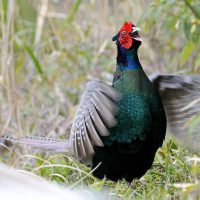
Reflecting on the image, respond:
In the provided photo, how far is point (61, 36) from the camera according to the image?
7.60 m

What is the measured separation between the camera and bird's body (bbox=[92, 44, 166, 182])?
4480 mm

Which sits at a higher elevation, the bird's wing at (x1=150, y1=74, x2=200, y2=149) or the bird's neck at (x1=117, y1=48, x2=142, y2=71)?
the bird's neck at (x1=117, y1=48, x2=142, y2=71)

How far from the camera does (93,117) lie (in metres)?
4.34

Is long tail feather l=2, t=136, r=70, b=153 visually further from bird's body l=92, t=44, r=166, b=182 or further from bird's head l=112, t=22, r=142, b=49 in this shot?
bird's head l=112, t=22, r=142, b=49

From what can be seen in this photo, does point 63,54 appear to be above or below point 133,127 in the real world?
below

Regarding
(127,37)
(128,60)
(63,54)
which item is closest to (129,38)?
(127,37)

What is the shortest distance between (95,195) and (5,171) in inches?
35.8

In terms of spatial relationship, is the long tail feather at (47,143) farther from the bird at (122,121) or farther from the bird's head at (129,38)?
the bird's head at (129,38)

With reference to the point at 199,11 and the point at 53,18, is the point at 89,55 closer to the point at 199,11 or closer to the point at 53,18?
the point at 53,18

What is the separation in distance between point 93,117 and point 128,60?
484 mm

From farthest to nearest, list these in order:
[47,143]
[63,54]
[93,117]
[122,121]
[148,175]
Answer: [63,54] → [47,143] → [148,175] → [122,121] → [93,117]

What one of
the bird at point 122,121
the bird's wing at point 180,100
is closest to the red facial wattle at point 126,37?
the bird at point 122,121

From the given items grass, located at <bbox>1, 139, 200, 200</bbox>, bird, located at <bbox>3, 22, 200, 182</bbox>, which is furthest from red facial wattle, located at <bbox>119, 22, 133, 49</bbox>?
grass, located at <bbox>1, 139, 200, 200</bbox>

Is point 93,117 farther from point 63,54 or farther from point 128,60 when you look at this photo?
point 63,54
